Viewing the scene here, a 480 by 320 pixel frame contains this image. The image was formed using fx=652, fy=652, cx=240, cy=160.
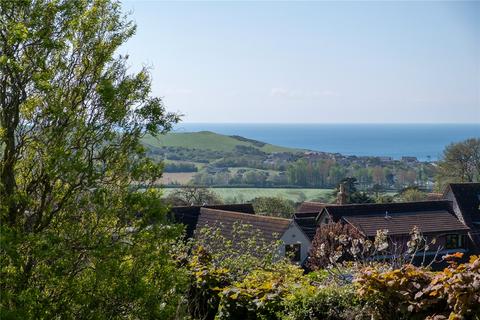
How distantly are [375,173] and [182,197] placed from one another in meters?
71.1

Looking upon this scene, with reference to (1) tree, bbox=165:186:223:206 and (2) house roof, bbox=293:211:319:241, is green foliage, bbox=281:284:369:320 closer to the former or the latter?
(2) house roof, bbox=293:211:319:241

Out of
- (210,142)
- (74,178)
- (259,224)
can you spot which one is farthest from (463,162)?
(210,142)

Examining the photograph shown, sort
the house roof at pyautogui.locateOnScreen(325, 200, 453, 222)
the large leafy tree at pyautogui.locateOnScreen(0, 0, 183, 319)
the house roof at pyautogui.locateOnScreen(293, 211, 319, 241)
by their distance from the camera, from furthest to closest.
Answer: the house roof at pyautogui.locateOnScreen(325, 200, 453, 222), the house roof at pyautogui.locateOnScreen(293, 211, 319, 241), the large leafy tree at pyautogui.locateOnScreen(0, 0, 183, 319)

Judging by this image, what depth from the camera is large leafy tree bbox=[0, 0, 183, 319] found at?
229 inches

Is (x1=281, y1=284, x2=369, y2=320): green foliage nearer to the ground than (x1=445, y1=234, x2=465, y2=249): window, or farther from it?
farther from it

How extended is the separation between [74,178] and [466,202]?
1366 inches

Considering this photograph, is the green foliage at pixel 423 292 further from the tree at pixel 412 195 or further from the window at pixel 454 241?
the tree at pixel 412 195

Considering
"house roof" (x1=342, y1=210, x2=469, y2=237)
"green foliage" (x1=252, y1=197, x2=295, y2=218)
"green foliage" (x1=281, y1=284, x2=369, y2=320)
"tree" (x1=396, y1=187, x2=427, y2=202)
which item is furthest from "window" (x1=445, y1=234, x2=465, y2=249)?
"green foliage" (x1=281, y1=284, x2=369, y2=320)

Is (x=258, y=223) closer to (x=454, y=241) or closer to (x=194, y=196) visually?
(x=454, y=241)

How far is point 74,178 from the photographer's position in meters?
5.81

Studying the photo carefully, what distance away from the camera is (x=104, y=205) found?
19.7ft

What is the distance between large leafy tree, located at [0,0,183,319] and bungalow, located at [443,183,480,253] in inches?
1247

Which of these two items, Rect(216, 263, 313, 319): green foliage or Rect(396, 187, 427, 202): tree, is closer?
Rect(216, 263, 313, 319): green foliage

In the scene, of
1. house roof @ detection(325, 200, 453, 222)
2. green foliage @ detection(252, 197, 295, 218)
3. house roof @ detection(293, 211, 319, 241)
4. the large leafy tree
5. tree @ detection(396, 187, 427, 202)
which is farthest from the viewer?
tree @ detection(396, 187, 427, 202)
